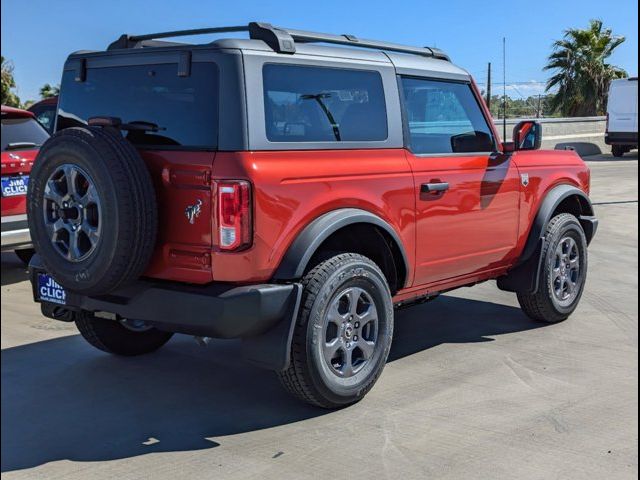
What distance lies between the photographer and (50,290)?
421 cm

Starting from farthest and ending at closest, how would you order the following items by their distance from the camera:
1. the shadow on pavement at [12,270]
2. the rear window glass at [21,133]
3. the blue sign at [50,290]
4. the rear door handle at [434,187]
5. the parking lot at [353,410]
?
the shadow on pavement at [12,270]
the rear window glass at [21,133]
the rear door handle at [434,187]
the blue sign at [50,290]
the parking lot at [353,410]

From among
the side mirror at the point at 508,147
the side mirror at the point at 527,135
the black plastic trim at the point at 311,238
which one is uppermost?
the side mirror at the point at 527,135

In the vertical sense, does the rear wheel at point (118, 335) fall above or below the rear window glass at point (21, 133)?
below

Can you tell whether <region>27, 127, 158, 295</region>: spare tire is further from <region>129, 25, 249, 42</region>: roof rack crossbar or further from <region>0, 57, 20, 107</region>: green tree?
<region>0, 57, 20, 107</region>: green tree

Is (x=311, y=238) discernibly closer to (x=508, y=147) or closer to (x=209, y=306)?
(x=209, y=306)

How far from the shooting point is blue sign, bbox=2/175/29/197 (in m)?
6.69

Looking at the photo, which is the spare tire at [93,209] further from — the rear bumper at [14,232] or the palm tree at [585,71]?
the palm tree at [585,71]

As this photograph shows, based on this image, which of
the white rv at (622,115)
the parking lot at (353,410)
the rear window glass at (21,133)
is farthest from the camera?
the white rv at (622,115)

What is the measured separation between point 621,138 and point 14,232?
22235 millimetres

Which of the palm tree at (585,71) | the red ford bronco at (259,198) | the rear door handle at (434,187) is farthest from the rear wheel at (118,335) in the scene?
the palm tree at (585,71)

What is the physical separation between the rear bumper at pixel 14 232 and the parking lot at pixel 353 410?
0.92 m

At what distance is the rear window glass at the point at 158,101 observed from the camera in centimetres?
370

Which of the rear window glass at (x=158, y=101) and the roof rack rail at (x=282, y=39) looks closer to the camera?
the rear window glass at (x=158, y=101)

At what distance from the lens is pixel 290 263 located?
377cm
